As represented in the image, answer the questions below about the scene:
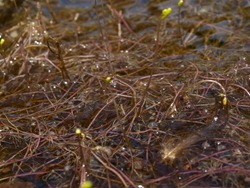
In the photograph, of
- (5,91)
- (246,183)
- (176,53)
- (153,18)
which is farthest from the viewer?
(153,18)

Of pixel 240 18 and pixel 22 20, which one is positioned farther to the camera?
pixel 22 20

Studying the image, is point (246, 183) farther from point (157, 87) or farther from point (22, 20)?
point (22, 20)

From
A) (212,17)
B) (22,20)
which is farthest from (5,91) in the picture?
(212,17)

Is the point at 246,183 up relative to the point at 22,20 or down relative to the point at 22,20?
down

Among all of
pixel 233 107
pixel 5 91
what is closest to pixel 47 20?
pixel 5 91

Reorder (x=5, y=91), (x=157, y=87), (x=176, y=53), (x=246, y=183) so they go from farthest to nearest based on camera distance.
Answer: (x=176, y=53) → (x=5, y=91) → (x=157, y=87) → (x=246, y=183)

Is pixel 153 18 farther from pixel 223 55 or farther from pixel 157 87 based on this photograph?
pixel 157 87
